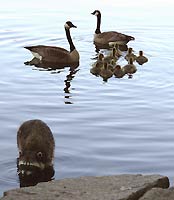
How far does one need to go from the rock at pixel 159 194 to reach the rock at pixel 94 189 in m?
0.19

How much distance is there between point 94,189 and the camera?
6.73m

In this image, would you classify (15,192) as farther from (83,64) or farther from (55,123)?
(83,64)

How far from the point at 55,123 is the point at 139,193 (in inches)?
157

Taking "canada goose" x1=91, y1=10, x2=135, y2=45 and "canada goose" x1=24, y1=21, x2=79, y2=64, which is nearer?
"canada goose" x1=24, y1=21, x2=79, y2=64

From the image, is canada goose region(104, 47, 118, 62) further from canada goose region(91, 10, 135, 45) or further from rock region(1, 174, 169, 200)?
rock region(1, 174, 169, 200)

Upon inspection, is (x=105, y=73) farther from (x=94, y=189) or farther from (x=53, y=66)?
(x=94, y=189)

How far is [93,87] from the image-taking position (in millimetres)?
13367

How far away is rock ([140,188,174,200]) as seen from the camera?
6344 millimetres

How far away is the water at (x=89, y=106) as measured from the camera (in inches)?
338

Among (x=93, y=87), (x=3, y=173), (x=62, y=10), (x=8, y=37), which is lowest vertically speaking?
(x=3, y=173)

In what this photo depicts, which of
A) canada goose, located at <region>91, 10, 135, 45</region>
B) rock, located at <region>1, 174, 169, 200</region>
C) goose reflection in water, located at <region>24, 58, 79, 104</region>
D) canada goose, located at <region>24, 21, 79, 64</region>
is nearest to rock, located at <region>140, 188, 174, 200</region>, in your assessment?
rock, located at <region>1, 174, 169, 200</region>

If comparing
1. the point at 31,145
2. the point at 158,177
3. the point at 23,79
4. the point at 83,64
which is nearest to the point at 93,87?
the point at 23,79

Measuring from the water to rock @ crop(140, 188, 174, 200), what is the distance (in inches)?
58.2

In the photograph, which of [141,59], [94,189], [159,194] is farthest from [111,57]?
[159,194]
